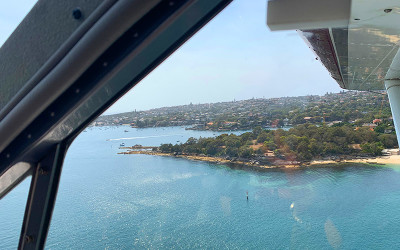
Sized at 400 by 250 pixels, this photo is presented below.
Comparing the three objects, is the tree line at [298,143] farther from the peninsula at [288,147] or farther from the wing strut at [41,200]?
the wing strut at [41,200]

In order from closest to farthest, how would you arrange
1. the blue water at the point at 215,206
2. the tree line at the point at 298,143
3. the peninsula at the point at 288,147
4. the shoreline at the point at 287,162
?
the blue water at the point at 215,206, the tree line at the point at 298,143, the peninsula at the point at 288,147, the shoreline at the point at 287,162

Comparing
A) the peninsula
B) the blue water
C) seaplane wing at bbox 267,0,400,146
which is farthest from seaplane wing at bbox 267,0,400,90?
the peninsula

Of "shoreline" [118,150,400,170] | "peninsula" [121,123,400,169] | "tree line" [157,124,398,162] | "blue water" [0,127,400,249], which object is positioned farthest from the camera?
"shoreline" [118,150,400,170]

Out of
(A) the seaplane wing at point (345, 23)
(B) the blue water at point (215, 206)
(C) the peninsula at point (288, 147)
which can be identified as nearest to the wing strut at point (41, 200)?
(A) the seaplane wing at point (345, 23)

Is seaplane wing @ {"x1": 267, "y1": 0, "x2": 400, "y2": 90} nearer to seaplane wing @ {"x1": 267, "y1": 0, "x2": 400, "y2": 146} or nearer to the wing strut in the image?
seaplane wing @ {"x1": 267, "y1": 0, "x2": 400, "y2": 146}

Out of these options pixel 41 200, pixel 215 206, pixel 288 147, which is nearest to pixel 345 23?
pixel 41 200

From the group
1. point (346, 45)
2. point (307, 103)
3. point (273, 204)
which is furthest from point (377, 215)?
point (346, 45)

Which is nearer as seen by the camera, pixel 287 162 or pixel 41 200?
pixel 41 200

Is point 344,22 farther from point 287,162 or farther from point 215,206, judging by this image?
point 287,162
